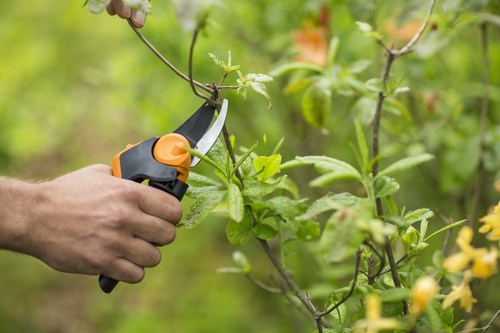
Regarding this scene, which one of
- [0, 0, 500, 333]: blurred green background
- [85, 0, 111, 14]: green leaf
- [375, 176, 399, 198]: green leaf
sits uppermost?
[85, 0, 111, 14]: green leaf

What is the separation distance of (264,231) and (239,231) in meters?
0.05

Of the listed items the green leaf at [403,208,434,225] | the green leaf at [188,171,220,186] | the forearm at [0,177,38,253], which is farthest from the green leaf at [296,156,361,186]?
the forearm at [0,177,38,253]

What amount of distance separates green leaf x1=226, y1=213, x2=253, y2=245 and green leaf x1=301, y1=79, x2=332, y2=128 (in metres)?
0.45

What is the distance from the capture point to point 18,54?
421 cm

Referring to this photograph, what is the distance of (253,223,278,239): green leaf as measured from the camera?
130 centimetres

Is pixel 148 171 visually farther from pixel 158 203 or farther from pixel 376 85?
pixel 376 85

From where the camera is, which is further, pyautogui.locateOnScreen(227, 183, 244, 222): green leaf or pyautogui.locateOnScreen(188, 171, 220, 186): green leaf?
pyautogui.locateOnScreen(188, 171, 220, 186): green leaf

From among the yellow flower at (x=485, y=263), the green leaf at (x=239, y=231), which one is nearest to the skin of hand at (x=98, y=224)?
the green leaf at (x=239, y=231)

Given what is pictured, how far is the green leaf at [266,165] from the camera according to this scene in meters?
1.23

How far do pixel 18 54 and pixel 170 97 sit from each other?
5.70 ft

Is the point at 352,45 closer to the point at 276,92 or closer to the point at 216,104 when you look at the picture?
the point at 276,92

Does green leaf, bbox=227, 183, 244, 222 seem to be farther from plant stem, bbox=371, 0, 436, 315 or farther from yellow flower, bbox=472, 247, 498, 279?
yellow flower, bbox=472, 247, 498, 279

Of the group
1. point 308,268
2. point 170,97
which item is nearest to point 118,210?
point 170,97

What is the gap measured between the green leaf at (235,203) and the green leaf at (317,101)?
0.50 m
